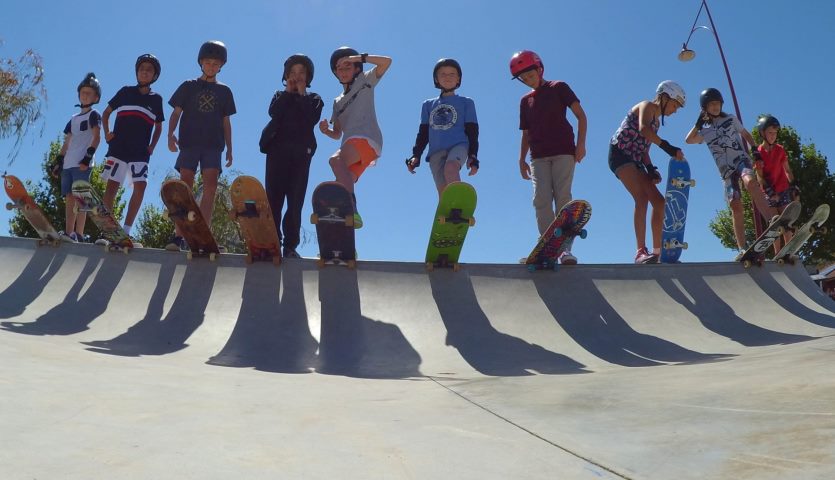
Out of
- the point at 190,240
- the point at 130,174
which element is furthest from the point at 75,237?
the point at 190,240

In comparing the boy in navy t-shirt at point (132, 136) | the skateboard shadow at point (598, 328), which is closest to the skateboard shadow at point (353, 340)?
the skateboard shadow at point (598, 328)

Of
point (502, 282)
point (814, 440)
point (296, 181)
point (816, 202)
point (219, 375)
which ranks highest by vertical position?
point (816, 202)

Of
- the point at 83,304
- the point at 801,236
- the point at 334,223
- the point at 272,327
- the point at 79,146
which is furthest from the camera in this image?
the point at 801,236

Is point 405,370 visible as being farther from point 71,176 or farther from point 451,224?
point 71,176

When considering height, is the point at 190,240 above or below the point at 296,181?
below

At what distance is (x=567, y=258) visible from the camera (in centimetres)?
579

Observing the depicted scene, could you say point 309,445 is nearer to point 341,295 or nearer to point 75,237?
point 341,295

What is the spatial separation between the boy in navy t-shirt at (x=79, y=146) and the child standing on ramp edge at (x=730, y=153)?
7226 mm

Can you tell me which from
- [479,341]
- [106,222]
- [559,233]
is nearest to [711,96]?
[559,233]

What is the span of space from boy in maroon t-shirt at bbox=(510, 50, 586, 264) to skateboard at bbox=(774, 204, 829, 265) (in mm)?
3087

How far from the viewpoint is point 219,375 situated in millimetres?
3078

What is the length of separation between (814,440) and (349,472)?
1.24 metres

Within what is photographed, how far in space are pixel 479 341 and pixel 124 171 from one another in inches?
172

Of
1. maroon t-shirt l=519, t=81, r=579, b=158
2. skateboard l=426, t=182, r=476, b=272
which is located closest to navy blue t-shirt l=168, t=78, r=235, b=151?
skateboard l=426, t=182, r=476, b=272
